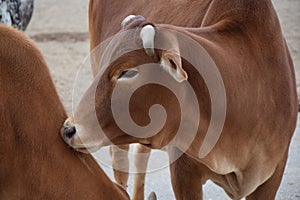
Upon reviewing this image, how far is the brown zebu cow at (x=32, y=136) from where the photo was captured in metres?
2.99

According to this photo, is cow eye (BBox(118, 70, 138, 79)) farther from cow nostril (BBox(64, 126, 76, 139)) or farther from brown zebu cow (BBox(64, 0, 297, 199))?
cow nostril (BBox(64, 126, 76, 139))

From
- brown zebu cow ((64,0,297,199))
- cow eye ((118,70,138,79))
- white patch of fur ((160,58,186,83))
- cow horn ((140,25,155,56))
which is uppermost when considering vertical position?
cow horn ((140,25,155,56))

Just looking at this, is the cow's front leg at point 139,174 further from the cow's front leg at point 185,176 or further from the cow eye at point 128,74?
the cow eye at point 128,74

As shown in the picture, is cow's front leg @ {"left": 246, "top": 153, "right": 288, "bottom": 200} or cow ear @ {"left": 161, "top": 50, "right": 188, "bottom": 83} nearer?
cow ear @ {"left": 161, "top": 50, "right": 188, "bottom": 83}

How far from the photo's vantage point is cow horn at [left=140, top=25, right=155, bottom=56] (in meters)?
2.99

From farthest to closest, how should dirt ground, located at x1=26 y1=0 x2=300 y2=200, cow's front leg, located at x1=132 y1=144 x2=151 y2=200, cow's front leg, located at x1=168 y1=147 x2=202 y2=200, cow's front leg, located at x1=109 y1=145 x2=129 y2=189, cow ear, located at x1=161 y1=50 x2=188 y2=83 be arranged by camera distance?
dirt ground, located at x1=26 y1=0 x2=300 y2=200 < cow's front leg, located at x1=109 y1=145 x2=129 y2=189 < cow's front leg, located at x1=132 y1=144 x2=151 y2=200 < cow's front leg, located at x1=168 y1=147 x2=202 y2=200 < cow ear, located at x1=161 y1=50 x2=188 y2=83

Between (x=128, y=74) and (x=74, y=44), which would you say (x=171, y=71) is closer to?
(x=128, y=74)

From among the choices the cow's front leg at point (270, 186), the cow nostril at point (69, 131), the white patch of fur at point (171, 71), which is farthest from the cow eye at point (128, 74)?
the cow's front leg at point (270, 186)

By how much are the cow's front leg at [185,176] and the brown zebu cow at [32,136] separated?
2.10 feet

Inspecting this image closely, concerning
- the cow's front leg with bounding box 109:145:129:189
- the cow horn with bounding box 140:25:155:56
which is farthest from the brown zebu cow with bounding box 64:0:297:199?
the cow's front leg with bounding box 109:145:129:189

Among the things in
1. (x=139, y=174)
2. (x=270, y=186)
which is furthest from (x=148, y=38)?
(x=139, y=174)

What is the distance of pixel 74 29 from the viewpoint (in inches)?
336

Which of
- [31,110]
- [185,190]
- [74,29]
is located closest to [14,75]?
[31,110]

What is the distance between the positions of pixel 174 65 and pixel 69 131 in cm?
45
